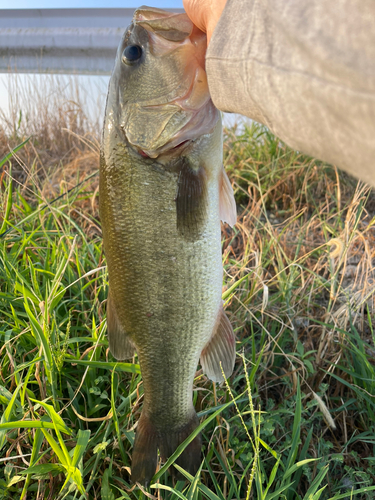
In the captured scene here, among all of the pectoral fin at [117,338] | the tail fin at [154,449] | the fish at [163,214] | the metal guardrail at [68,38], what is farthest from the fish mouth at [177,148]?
the metal guardrail at [68,38]

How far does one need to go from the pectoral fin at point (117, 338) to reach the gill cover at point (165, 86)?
22.2 inches

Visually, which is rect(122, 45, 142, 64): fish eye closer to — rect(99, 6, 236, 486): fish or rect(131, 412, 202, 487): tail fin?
rect(99, 6, 236, 486): fish

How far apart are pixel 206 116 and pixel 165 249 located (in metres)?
0.44

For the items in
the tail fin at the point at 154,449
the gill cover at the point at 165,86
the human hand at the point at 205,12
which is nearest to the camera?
the human hand at the point at 205,12

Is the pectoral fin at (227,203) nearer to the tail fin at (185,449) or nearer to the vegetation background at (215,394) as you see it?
the vegetation background at (215,394)

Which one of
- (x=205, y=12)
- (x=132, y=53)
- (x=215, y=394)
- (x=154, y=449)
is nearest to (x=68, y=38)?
(x=132, y=53)

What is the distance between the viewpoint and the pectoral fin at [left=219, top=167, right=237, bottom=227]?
4.35 feet

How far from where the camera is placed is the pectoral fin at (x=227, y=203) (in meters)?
1.33

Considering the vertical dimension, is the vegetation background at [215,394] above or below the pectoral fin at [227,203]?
below

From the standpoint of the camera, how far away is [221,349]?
1377 mm

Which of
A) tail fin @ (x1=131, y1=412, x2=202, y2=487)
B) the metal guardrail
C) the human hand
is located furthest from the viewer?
the metal guardrail

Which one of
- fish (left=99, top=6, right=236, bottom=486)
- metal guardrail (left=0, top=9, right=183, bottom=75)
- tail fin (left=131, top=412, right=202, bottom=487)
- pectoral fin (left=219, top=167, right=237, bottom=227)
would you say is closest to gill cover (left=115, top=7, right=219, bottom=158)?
fish (left=99, top=6, right=236, bottom=486)

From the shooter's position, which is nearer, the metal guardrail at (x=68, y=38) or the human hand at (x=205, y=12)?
the human hand at (x=205, y=12)

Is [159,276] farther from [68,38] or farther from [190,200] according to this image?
[68,38]
